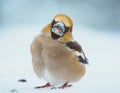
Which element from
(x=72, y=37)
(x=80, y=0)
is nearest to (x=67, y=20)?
(x=72, y=37)

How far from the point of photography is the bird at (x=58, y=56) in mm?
1143

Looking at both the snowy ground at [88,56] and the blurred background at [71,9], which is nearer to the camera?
the snowy ground at [88,56]

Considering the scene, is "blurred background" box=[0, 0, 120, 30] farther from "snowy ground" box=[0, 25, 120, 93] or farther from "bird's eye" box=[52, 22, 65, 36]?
"bird's eye" box=[52, 22, 65, 36]

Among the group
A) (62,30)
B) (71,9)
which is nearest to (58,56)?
(62,30)

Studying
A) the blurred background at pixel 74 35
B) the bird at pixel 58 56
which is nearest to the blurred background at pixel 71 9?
the blurred background at pixel 74 35

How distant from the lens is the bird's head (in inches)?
45.2

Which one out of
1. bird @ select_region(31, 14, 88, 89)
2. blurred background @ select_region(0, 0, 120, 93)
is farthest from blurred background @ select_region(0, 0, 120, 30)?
bird @ select_region(31, 14, 88, 89)

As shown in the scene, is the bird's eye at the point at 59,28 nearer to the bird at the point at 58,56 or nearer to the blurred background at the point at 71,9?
the bird at the point at 58,56

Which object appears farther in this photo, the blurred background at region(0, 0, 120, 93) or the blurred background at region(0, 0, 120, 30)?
the blurred background at region(0, 0, 120, 30)

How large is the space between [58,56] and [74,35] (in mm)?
123

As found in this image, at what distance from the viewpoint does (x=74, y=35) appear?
1.25 meters

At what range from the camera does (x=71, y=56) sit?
115 centimetres

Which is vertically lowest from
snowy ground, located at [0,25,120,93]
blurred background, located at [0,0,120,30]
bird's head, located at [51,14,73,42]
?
snowy ground, located at [0,25,120,93]

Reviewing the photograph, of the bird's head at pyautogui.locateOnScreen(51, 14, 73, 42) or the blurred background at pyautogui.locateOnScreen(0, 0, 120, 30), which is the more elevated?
the blurred background at pyautogui.locateOnScreen(0, 0, 120, 30)
